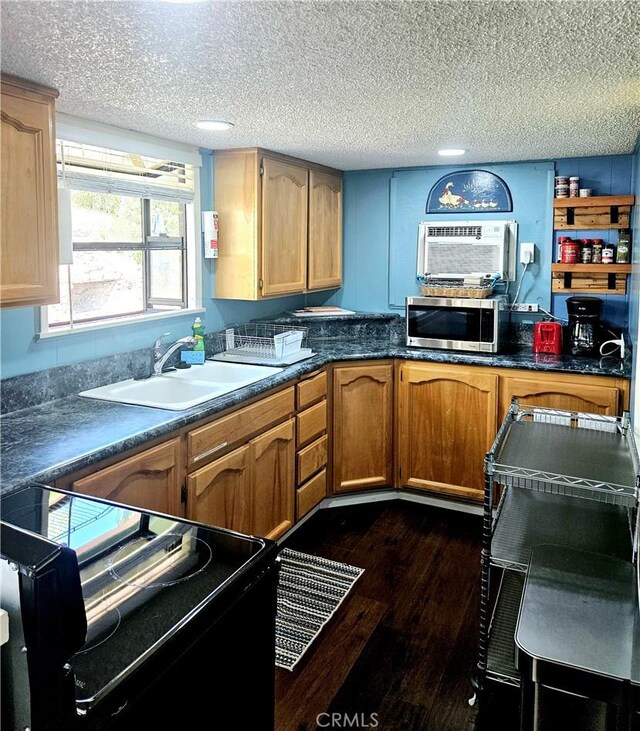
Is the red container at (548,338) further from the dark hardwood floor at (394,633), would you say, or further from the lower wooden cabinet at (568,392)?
the dark hardwood floor at (394,633)

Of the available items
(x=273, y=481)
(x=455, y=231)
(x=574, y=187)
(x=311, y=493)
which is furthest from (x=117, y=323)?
(x=574, y=187)

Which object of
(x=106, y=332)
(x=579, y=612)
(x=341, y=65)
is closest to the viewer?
(x=579, y=612)

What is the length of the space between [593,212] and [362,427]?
5.79ft

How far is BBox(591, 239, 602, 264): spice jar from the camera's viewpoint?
3562mm

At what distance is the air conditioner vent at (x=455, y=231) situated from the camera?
384 cm

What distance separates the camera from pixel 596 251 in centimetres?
357

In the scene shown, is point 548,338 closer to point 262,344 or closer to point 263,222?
point 262,344

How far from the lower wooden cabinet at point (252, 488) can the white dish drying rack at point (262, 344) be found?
40 cm

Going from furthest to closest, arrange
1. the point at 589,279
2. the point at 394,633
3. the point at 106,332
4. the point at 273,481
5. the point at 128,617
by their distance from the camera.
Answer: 1. the point at 589,279
2. the point at 273,481
3. the point at 106,332
4. the point at 394,633
5. the point at 128,617

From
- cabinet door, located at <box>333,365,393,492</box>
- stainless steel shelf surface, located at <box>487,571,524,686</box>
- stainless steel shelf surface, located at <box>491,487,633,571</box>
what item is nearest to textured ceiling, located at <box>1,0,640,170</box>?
cabinet door, located at <box>333,365,393,492</box>

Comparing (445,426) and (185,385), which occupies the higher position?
(185,385)

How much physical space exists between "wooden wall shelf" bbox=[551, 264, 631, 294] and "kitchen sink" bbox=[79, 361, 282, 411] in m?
1.74

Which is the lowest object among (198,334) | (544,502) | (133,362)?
(544,502)

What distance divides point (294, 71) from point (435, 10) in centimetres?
58
